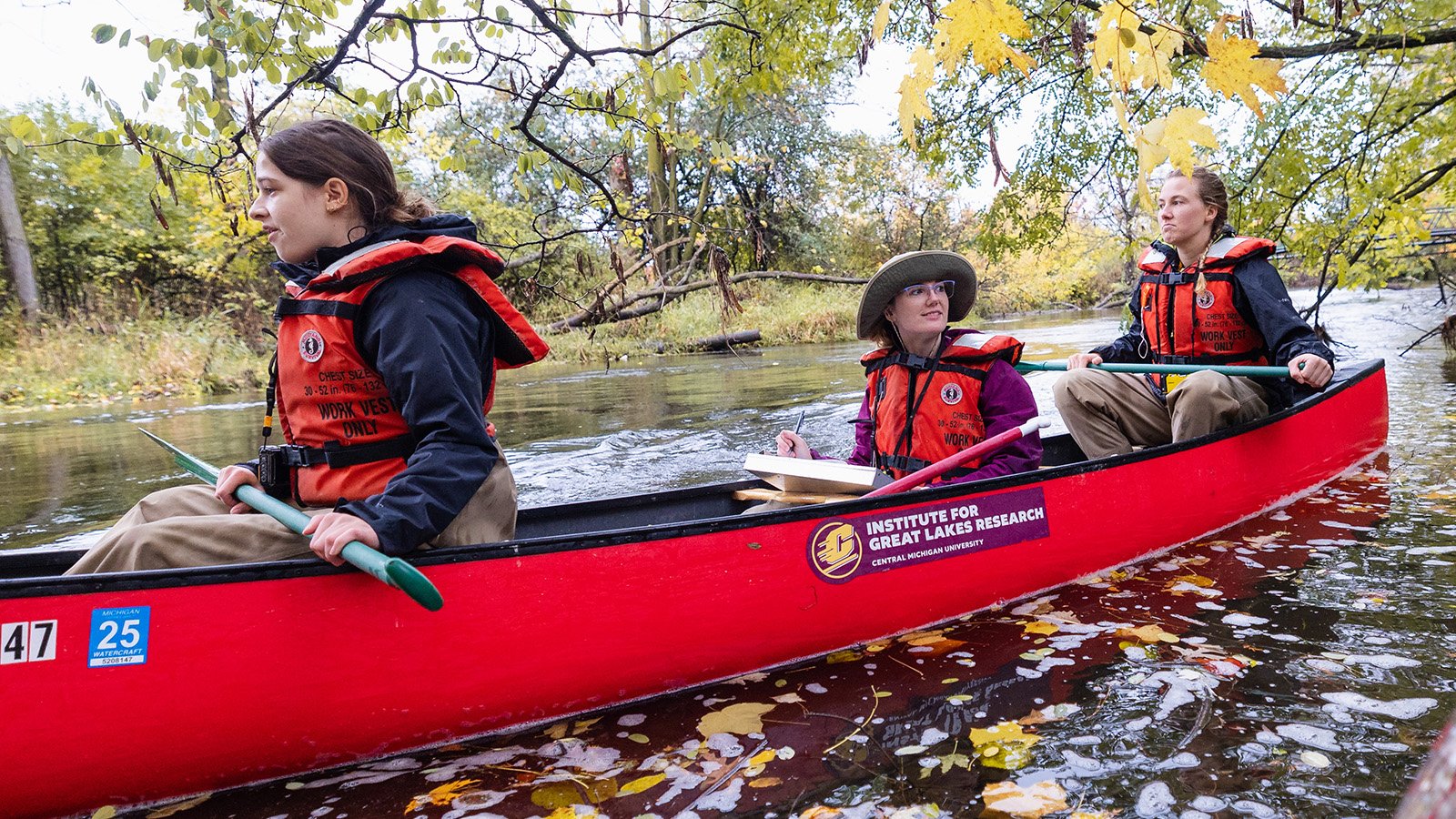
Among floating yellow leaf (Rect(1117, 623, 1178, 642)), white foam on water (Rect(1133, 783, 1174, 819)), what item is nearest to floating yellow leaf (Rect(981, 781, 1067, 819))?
white foam on water (Rect(1133, 783, 1174, 819))

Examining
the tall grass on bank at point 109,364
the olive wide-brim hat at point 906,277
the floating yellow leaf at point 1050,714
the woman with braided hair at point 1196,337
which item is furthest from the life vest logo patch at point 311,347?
the tall grass on bank at point 109,364

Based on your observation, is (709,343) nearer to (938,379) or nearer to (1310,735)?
(938,379)

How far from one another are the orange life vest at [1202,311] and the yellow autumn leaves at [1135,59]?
256cm

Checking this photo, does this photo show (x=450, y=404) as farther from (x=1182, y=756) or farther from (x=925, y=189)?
(x=925, y=189)

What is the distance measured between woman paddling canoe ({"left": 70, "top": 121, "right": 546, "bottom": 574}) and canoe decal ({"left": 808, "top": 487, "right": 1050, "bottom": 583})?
3.27ft

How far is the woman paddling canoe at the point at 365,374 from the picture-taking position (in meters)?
2.10

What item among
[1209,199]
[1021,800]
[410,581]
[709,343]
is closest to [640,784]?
[410,581]

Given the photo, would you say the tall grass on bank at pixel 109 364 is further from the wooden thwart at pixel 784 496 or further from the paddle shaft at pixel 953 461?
the paddle shaft at pixel 953 461

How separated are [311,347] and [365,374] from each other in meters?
0.15

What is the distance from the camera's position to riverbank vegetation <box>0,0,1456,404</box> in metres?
3.16

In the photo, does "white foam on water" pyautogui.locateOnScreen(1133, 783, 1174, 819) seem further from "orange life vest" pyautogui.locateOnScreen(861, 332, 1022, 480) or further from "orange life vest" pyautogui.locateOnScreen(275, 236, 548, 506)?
"orange life vest" pyautogui.locateOnScreen(275, 236, 548, 506)

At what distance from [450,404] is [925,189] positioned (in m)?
26.2

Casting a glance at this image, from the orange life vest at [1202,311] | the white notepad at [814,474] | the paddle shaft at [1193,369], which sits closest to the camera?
the white notepad at [814,474]

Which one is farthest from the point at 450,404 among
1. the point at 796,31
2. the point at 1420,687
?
the point at 796,31
